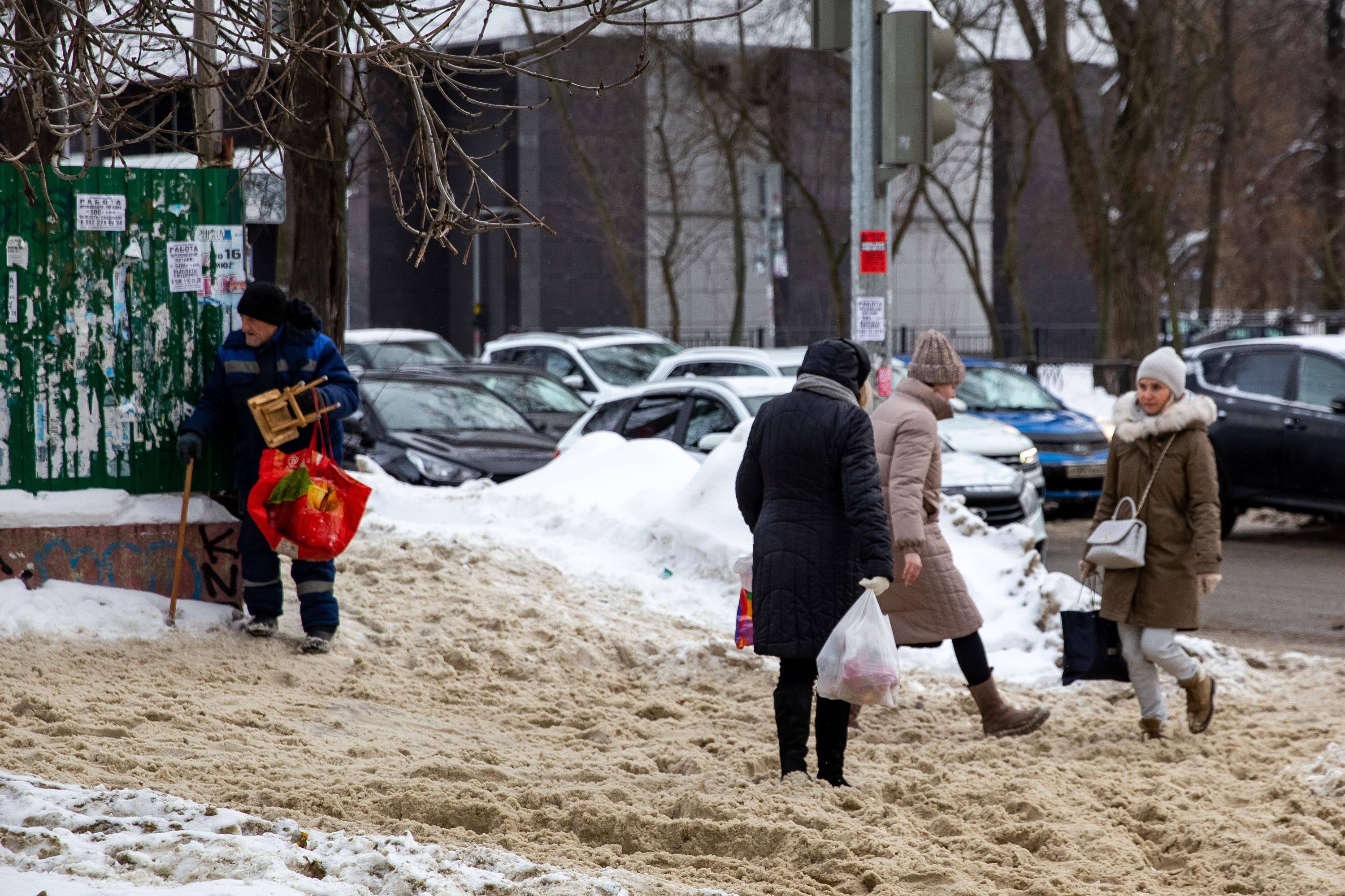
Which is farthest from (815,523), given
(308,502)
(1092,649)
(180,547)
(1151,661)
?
(180,547)

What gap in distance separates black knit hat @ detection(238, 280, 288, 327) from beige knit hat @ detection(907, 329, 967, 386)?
289cm

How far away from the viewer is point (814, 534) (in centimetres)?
496

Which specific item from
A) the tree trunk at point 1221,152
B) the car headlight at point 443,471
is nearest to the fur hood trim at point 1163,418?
the car headlight at point 443,471

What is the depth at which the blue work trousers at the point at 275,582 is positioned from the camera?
6582mm

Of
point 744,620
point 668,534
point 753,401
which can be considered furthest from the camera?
point 753,401

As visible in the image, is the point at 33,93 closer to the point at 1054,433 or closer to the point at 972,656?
the point at 972,656

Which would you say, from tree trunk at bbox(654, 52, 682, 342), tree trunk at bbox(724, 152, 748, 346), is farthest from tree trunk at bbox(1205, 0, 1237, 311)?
tree trunk at bbox(654, 52, 682, 342)

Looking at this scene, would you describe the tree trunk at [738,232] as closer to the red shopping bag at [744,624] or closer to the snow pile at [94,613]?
the snow pile at [94,613]

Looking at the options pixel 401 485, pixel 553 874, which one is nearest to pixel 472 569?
pixel 401 485

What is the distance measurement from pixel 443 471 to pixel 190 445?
5436 millimetres

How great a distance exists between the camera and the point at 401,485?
10.1 m

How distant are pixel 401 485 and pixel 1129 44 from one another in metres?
15.1

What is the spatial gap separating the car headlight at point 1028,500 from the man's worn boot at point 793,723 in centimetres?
585

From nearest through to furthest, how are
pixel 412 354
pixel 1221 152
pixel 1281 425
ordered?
pixel 1281 425 < pixel 412 354 < pixel 1221 152
